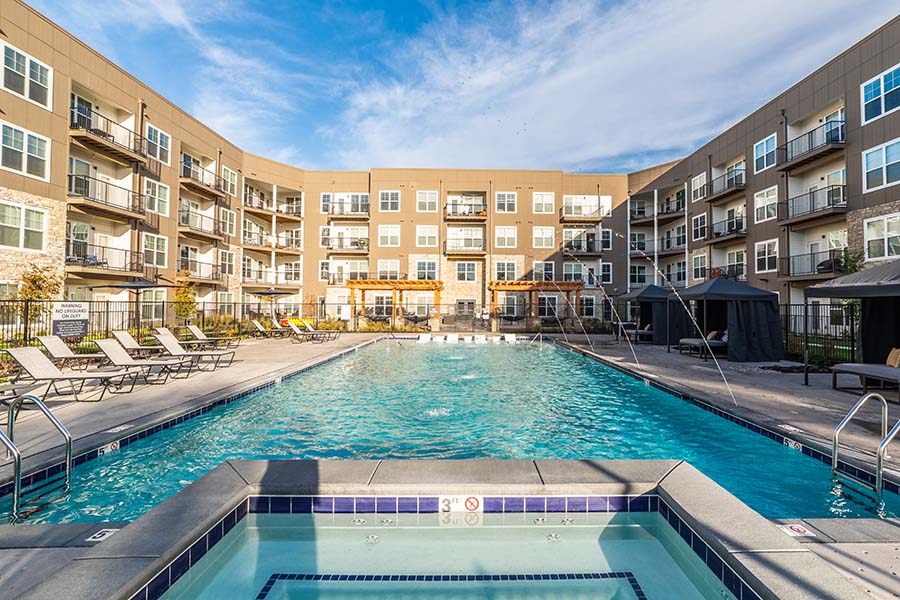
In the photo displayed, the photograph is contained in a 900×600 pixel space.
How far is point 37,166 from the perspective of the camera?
1653 centimetres

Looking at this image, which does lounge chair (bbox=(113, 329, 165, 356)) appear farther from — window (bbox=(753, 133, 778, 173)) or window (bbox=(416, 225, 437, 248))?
window (bbox=(753, 133, 778, 173))

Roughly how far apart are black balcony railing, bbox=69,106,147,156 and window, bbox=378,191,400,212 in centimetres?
1513

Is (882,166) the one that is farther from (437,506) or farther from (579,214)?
(437,506)

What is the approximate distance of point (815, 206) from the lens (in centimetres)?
1995

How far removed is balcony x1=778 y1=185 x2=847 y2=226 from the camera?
18.3 meters

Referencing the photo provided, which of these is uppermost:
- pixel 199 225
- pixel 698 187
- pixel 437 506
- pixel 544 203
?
pixel 544 203

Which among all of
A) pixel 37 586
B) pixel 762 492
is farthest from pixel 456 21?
pixel 37 586

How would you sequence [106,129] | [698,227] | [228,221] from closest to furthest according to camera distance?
[106,129]
[698,227]
[228,221]

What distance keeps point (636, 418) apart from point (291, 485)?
18.3ft

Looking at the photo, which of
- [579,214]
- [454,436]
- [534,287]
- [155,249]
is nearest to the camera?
[454,436]

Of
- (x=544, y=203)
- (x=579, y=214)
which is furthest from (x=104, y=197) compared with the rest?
(x=579, y=214)

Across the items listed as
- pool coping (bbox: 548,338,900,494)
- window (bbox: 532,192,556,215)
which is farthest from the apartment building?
pool coping (bbox: 548,338,900,494)

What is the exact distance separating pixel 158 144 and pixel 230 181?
6.71 metres

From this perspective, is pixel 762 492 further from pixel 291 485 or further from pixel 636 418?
pixel 291 485
